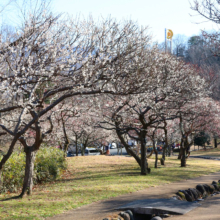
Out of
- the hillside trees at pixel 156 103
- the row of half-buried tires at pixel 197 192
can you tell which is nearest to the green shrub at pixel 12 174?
the hillside trees at pixel 156 103

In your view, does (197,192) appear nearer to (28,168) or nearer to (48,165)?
(28,168)

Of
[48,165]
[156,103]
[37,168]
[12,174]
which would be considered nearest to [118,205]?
[12,174]

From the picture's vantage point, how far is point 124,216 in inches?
270

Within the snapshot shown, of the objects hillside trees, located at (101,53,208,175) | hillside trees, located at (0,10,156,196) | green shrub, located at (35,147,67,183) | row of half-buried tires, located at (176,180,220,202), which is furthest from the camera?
hillside trees, located at (101,53,208,175)

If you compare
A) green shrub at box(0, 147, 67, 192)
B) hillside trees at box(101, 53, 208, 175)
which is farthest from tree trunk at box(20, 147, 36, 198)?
hillside trees at box(101, 53, 208, 175)

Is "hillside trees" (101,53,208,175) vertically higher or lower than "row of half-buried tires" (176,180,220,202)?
higher

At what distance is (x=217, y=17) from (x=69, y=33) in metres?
5.60

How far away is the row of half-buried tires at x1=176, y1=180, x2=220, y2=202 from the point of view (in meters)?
9.69

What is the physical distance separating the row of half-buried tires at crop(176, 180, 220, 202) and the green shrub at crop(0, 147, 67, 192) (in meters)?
6.24

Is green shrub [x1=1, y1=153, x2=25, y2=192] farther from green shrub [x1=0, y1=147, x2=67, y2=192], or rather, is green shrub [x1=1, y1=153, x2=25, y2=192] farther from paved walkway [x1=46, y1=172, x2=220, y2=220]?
paved walkway [x1=46, y1=172, x2=220, y2=220]

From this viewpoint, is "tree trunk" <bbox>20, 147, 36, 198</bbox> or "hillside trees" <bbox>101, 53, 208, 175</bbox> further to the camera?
"hillside trees" <bbox>101, 53, 208, 175</bbox>

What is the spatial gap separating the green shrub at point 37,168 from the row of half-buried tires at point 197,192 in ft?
20.5

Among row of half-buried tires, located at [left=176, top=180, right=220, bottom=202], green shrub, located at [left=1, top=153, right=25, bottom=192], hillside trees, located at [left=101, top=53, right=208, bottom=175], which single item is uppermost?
hillside trees, located at [left=101, top=53, right=208, bottom=175]

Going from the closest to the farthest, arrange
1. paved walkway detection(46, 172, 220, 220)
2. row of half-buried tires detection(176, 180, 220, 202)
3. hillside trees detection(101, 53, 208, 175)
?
paved walkway detection(46, 172, 220, 220), row of half-buried tires detection(176, 180, 220, 202), hillside trees detection(101, 53, 208, 175)
